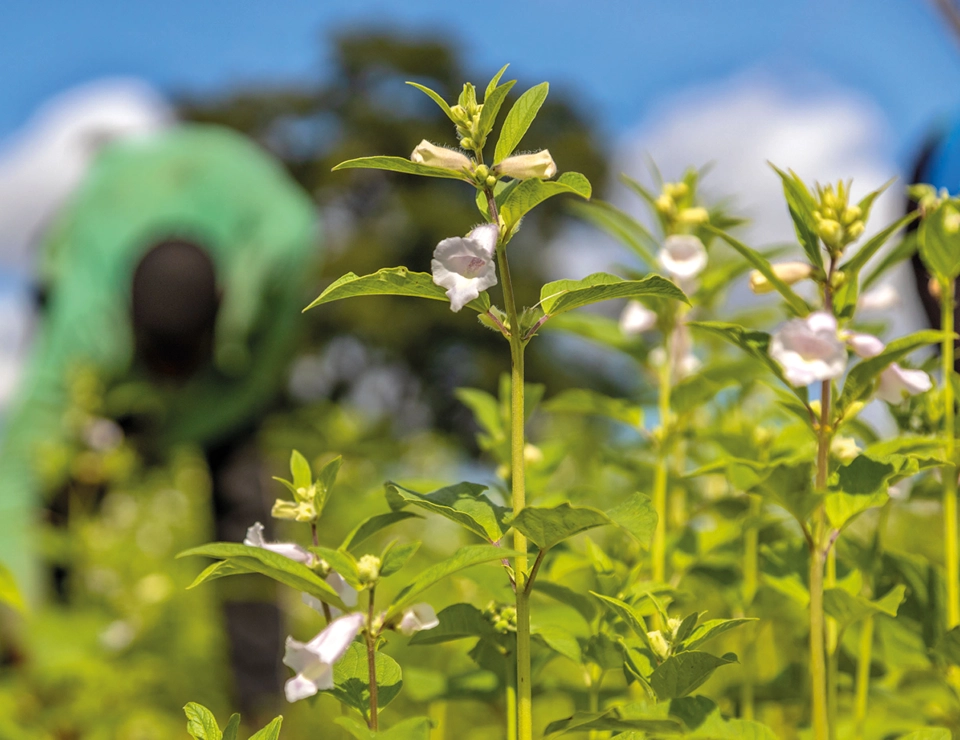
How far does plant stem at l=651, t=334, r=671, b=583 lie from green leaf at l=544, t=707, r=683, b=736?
0.35 meters

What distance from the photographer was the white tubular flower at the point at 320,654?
68cm

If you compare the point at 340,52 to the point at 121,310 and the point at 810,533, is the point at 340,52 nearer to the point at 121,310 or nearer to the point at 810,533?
the point at 121,310

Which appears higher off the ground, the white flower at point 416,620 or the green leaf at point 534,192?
the green leaf at point 534,192

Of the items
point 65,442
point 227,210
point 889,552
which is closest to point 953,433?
point 889,552

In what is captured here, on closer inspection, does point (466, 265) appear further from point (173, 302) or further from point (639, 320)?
point (173, 302)

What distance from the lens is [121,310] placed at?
11.4 ft

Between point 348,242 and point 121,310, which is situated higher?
→ point 121,310

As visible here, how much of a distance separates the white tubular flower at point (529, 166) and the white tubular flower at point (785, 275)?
25 cm

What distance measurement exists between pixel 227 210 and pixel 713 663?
357 centimetres

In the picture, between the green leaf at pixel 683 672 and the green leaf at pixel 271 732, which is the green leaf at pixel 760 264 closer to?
the green leaf at pixel 683 672

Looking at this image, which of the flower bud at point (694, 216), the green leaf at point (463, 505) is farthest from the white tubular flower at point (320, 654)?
the flower bud at point (694, 216)

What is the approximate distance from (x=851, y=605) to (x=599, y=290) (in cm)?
36

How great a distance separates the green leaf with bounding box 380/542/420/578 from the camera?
0.74 meters

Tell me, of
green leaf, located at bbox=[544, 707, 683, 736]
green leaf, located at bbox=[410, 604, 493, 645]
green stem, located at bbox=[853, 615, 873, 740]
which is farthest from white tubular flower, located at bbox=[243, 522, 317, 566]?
green stem, located at bbox=[853, 615, 873, 740]
